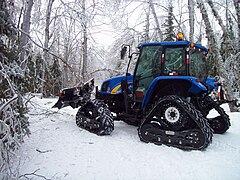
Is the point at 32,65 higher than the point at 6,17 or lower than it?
lower

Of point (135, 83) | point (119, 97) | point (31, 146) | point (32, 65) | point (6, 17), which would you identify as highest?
point (6, 17)

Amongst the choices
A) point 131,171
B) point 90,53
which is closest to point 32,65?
point 131,171

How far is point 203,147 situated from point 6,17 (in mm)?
3756

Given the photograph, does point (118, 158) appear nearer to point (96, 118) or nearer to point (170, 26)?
point (96, 118)

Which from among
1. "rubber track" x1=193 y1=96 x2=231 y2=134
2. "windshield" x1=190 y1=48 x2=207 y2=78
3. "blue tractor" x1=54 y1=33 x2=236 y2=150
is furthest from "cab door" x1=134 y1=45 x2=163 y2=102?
"rubber track" x1=193 y1=96 x2=231 y2=134

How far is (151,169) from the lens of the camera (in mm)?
3277

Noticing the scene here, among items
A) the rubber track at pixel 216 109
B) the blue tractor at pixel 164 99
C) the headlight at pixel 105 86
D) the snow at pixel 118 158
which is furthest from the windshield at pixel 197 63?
the headlight at pixel 105 86

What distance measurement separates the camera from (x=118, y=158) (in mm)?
3686

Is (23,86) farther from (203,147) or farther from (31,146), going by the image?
(203,147)

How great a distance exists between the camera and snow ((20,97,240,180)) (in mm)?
3096

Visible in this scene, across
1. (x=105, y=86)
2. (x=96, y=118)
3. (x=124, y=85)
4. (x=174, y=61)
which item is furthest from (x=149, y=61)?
(x=96, y=118)

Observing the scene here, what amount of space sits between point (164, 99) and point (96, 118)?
1.73 metres

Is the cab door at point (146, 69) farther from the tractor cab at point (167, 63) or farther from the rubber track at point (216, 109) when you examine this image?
the rubber track at point (216, 109)

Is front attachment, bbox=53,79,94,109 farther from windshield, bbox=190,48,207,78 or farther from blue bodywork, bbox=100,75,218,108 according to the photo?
windshield, bbox=190,48,207,78
